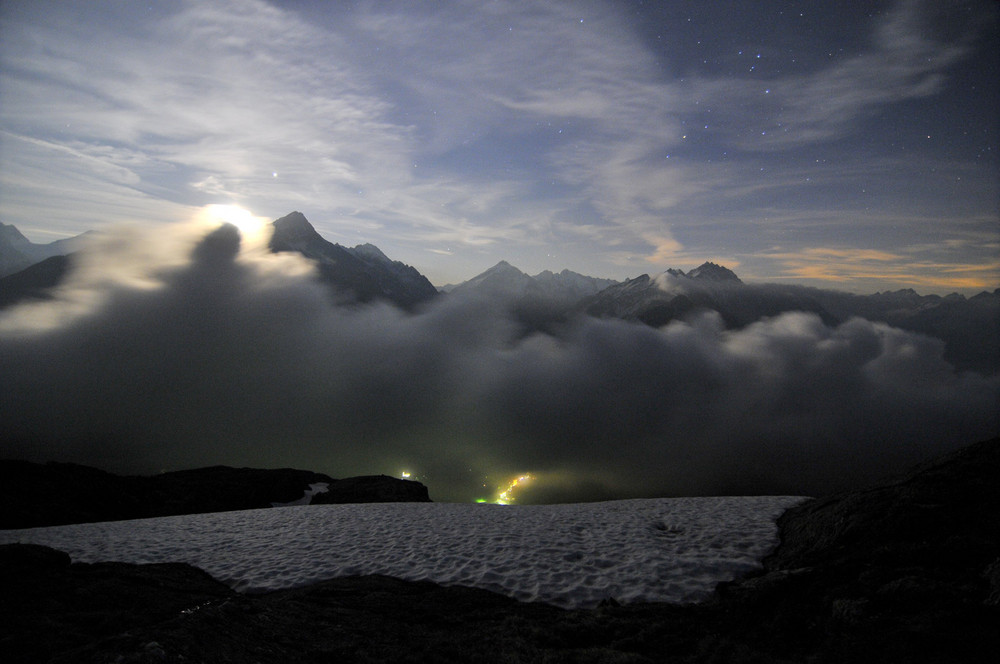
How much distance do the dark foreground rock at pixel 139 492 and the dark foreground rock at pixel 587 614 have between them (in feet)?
149

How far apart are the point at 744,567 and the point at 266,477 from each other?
80.4 metres

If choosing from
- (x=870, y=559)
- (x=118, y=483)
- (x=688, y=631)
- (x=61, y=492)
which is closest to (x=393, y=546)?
(x=688, y=631)

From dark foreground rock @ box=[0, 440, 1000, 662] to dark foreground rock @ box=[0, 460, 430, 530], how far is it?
4532 cm

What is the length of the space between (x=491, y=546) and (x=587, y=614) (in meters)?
6.13

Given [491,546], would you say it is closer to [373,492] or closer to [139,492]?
[373,492]

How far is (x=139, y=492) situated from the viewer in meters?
58.6

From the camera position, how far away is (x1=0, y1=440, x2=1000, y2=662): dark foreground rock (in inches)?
245

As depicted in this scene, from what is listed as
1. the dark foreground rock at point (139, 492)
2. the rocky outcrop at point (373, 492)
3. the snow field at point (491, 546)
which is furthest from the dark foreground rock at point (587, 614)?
the dark foreground rock at point (139, 492)

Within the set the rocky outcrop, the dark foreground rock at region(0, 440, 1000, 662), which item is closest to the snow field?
the dark foreground rock at region(0, 440, 1000, 662)

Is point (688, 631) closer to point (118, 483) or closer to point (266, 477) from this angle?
point (118, 483)

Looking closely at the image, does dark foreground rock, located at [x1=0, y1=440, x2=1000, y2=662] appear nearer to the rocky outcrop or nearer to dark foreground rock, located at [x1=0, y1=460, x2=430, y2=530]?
the rocky outcrop

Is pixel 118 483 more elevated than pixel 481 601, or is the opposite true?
pixel 481 601

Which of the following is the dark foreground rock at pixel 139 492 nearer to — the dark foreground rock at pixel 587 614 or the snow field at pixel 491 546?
the snow field at pixel 491 546

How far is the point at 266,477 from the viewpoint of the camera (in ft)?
241
